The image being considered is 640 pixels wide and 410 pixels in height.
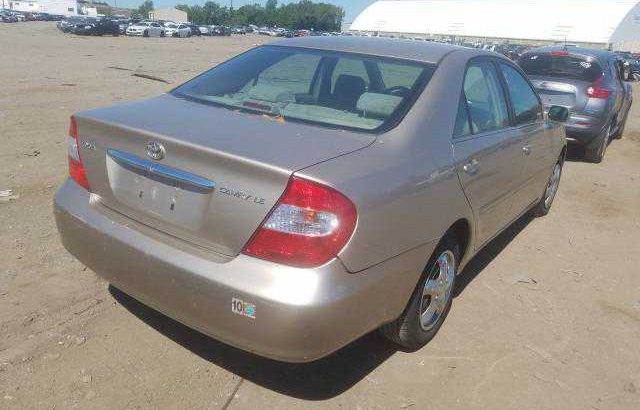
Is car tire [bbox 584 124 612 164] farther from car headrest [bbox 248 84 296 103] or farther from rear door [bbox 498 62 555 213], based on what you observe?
car headrest [bbox 248 84 296 103]

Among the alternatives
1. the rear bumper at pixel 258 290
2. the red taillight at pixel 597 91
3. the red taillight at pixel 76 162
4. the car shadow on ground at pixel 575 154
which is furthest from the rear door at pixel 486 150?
the car shadow on ground at pixel 575 154

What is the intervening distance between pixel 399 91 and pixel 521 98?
1701mm

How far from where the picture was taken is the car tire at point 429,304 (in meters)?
2.93

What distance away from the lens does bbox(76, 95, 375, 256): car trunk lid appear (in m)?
2.28

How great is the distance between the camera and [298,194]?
221 centimetres

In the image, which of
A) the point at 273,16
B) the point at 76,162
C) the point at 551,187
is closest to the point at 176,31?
the point at 551,187

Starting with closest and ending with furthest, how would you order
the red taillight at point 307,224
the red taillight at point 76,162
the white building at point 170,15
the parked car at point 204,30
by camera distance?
1. the red taillight at point 307,224
2. the red taillight at point 76,162
3. the parked car at point 204,30
4. the white building at point 170,15

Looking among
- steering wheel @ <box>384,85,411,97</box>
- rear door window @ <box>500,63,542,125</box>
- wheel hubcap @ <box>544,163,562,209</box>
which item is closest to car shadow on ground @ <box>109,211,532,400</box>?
steering wheel @ <box>384,85,411,97</box>

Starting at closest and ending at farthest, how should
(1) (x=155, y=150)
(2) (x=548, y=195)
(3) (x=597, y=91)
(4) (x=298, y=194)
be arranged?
1. (4) (x=298, y=194)
2. (1) (x=155, y=150)
3. (2) (x=548, y=195)
4. (3) (x=597, y=91)

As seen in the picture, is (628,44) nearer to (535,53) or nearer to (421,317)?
(535,53)

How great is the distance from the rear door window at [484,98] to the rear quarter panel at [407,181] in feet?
0.77

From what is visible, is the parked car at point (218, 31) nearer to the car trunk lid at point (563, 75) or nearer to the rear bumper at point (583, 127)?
the car trunk lid at point (563, 75)

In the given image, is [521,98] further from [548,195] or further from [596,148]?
[596,148]

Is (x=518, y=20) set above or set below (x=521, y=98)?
above
